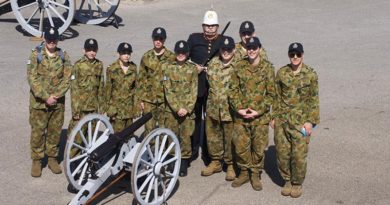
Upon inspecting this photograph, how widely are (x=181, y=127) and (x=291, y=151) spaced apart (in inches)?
51.5

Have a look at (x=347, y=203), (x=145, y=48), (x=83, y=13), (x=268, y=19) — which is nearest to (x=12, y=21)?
(x=83, y=13)

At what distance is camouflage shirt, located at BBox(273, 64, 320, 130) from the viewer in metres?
7.12

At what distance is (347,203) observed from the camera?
24.0 feet

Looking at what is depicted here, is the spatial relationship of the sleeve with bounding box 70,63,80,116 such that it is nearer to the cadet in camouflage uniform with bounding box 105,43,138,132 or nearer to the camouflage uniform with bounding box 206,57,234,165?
the cadet in camouflage uniform with bounding box 105,43,138,132

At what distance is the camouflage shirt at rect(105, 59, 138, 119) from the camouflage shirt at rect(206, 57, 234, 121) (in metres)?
0.92

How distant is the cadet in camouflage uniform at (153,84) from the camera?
25.5ft

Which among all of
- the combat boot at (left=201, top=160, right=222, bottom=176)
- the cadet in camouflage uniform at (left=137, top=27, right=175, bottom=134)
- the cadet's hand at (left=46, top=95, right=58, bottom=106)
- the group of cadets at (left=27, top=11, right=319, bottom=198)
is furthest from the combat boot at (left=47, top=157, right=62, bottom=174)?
the combat boot at (left=201, top=160, right=222, bottom=176)

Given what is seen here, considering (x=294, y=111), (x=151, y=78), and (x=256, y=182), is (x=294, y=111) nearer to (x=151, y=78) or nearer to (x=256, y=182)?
(x=256, y=182)

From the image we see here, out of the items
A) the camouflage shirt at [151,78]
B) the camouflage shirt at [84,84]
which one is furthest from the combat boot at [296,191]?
the camouflage shirt at [84,84]

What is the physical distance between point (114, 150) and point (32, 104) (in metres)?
1.42

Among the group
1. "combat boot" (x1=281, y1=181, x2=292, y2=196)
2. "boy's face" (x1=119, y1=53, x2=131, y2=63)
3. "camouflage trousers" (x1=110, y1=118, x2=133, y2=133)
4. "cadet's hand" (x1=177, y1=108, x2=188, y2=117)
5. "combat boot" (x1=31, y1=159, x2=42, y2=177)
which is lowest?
"combat boot" (x1=281, y1=181, x2=292, y2=196)

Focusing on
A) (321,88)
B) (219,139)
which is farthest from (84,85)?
(321,88)

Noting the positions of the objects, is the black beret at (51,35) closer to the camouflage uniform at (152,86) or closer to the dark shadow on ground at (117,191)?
the camouflage uniform at (152,86)

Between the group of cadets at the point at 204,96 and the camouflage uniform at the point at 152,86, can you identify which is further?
the camouflage uniform at the point at 152,86
